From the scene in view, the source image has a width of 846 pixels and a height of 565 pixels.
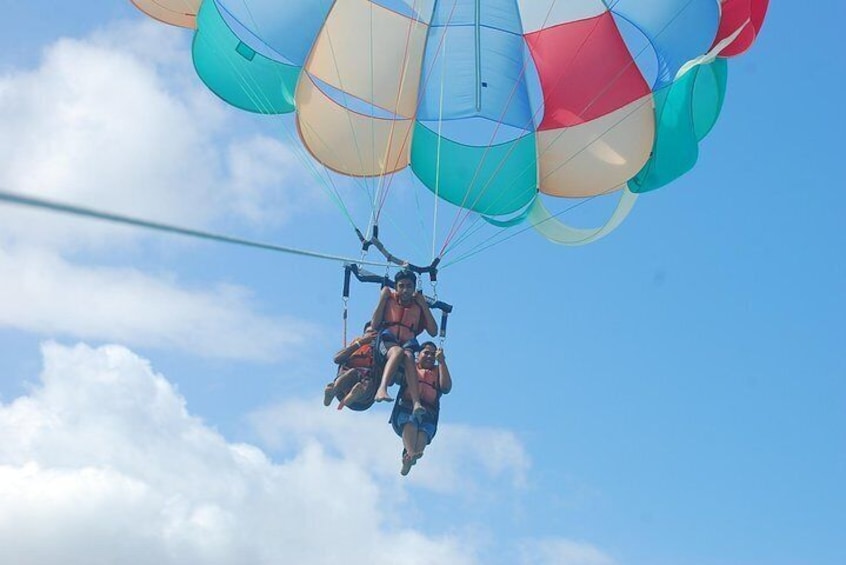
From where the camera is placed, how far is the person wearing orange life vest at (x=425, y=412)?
960 centimetres

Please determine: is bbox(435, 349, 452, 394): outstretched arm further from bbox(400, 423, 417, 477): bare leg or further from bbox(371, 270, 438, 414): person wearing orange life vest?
bbox(400, 423, 417, 477): bare leg

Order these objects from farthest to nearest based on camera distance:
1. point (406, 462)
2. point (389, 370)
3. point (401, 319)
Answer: point (401, 319) < point (406, 462) < point (389, 370)

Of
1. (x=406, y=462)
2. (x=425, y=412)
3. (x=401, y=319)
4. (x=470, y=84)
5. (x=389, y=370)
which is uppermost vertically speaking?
(x=470, y=84)

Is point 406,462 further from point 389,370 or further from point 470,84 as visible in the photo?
point 470,84

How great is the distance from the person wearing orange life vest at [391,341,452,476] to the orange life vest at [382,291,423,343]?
0.66 feet

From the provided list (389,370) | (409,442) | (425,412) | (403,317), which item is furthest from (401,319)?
(409,442)

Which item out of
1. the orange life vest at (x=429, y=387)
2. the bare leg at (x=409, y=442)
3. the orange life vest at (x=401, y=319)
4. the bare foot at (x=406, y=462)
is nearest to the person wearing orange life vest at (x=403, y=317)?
the orange life vest at (x=401, y=319)

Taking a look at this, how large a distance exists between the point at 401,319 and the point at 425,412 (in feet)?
2.80

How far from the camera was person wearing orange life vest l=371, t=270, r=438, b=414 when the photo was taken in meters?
9.84

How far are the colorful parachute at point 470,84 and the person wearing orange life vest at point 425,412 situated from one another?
2345mm

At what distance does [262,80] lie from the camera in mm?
11453

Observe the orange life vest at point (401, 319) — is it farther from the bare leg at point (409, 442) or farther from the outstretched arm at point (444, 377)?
the bare leg at point (409, 442)

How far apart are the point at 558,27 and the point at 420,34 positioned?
132cm

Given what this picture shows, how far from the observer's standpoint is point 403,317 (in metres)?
9.99
